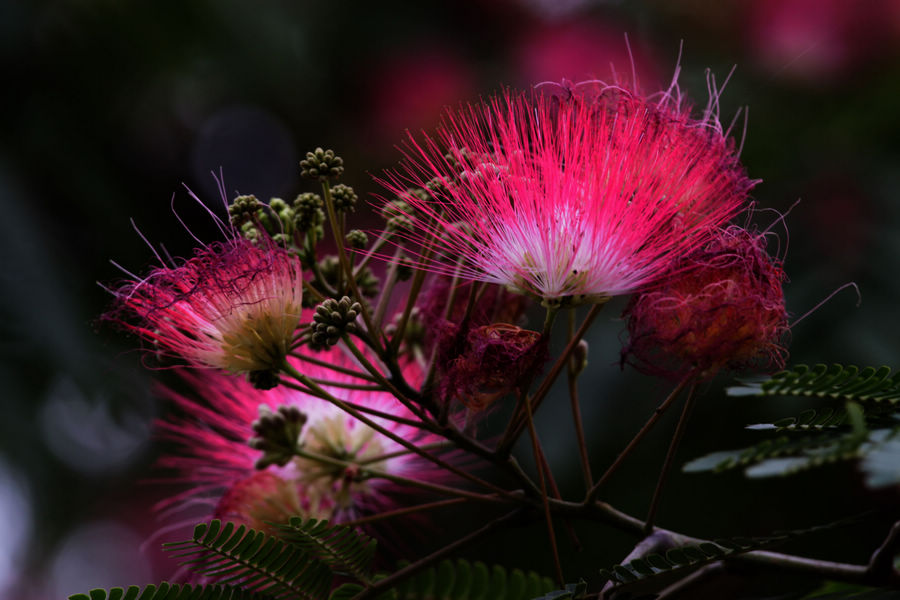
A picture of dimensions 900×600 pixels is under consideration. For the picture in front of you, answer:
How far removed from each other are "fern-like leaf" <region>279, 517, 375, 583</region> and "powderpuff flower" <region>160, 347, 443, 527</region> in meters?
0.23

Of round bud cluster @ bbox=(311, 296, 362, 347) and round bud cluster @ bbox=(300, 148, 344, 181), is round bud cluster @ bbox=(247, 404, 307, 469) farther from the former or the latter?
round bud cluster @ bbox=(300, 148, 344, 181)

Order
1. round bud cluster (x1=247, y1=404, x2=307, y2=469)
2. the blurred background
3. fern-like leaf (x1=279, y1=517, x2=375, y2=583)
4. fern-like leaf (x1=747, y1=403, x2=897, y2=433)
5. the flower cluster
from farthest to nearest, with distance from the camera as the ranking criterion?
the blurred background
round bud cluster (x1=247, y1=404, x2=307, y2=469)
fern-like leaf (x1=279, y1=517, x2=375, y2=583)
the flower cluster
fern-like leaf (x1=747, y1=403, x2=897, y2=433)

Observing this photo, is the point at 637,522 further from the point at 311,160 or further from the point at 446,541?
the point at 446,541

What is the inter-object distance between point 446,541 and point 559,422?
2.33 ft

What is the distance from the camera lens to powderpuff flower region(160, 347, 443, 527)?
1.78m

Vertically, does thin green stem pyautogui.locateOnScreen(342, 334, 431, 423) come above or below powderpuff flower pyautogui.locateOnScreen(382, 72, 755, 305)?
below

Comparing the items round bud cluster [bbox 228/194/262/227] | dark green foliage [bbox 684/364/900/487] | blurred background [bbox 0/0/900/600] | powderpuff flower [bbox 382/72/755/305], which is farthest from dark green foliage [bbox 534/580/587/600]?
blurred background [bbox 0/0/900/600]

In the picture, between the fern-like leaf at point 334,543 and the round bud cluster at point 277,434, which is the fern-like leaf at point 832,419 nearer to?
the fern-like leaf at point 334,543

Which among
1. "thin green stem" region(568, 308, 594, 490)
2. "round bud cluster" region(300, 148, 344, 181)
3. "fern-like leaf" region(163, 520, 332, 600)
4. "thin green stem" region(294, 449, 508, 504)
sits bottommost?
"fern-like leaf" region(163, 520, 332, 600)

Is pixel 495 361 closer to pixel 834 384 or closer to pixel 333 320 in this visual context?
pixel 333 320

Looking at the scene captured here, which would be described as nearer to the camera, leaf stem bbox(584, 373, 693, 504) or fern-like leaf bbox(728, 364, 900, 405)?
fern-like leaf bbox(728, 364, 900, 405)

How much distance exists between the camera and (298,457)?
1.84 metres

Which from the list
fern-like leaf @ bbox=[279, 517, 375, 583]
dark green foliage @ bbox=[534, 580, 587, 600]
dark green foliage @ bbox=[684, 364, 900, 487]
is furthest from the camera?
fern-like leaf @ bbox=[279, 517, 375, 583]

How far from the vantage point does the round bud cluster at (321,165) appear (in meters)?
1.44
